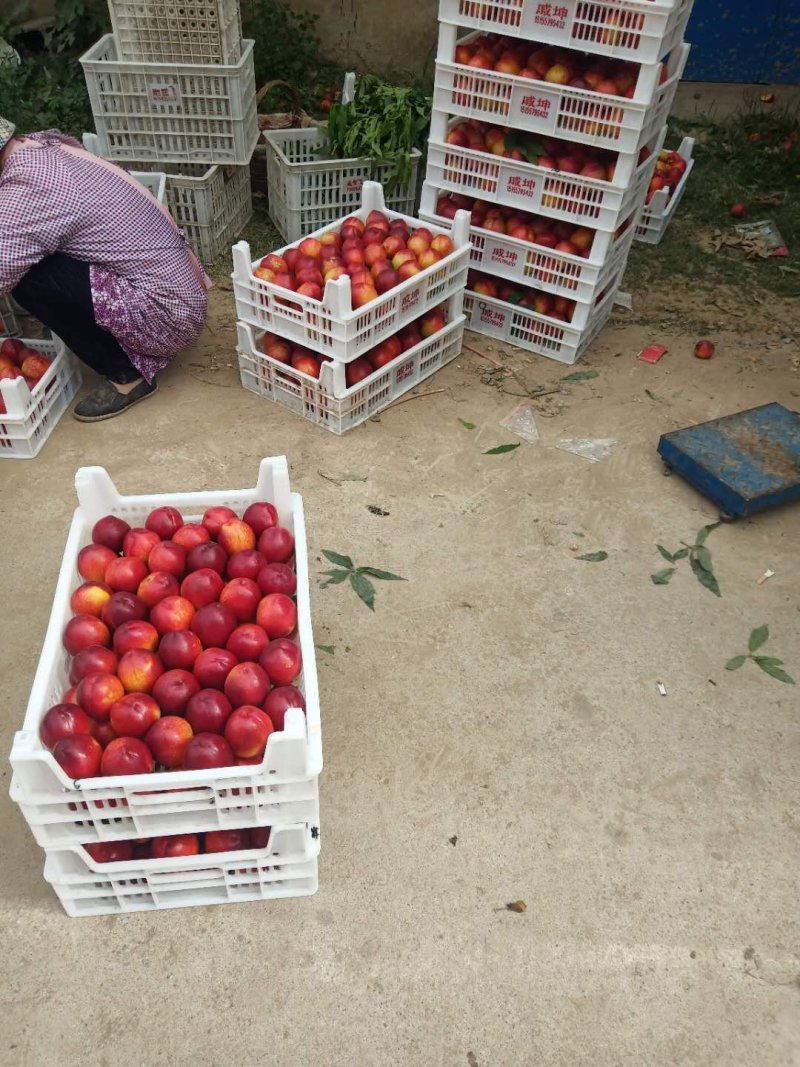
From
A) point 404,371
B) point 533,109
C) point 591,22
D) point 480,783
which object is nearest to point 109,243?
point 404,371

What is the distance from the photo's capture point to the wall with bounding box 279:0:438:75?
7.23 m

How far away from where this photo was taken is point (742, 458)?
4027 millimetres

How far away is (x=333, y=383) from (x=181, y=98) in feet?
8.18

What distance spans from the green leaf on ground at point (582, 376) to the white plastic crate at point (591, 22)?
5.38ft

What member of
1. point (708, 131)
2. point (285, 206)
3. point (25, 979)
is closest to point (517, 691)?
point (25, 979)

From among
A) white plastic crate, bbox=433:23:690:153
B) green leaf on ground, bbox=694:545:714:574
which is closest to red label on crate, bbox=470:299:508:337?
white plastic crate, bbox=433:23:690:153

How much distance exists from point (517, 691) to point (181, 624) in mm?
1381

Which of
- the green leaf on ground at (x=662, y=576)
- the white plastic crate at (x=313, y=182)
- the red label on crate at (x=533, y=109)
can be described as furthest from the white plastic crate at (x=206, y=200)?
the green leaf on ground at (x=662, y=576)

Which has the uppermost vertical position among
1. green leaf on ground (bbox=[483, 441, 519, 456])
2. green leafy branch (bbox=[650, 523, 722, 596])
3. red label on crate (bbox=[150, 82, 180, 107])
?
red label on crate (bbox=[150, 82, 180, 107])

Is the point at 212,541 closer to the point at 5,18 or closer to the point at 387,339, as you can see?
the point at 387,339

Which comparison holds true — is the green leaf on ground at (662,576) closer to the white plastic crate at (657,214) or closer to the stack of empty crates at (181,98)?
the white plastic crate at (657,214)

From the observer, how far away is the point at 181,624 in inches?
94.5

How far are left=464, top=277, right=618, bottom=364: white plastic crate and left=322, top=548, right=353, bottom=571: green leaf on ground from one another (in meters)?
2.15

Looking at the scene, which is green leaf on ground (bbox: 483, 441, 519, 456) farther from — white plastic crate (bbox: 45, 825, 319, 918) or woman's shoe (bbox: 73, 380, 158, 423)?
white plastic crate (bbox: 45, 825, 319, 918)
